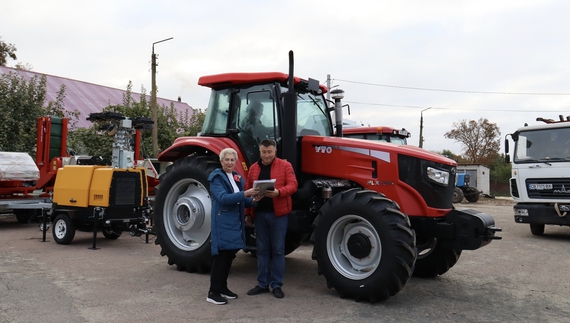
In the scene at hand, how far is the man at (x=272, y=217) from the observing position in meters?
5.30

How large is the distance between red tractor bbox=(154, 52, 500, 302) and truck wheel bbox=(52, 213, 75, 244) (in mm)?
2682

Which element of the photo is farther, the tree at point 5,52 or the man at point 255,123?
the tree at point 5,52

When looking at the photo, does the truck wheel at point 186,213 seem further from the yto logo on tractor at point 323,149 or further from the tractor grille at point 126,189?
the tractor grille at point 126,189

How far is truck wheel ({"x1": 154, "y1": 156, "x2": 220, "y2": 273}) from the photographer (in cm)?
626

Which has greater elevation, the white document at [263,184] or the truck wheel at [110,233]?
the white document at [263,184]

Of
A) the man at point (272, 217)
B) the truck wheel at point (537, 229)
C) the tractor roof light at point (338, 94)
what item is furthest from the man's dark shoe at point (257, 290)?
the truck wheel at point (537, 229)

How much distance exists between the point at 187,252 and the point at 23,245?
3882mm

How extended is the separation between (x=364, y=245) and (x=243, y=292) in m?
1.44

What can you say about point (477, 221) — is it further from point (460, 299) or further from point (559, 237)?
point (559, 237)

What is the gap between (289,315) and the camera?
15.0 ft

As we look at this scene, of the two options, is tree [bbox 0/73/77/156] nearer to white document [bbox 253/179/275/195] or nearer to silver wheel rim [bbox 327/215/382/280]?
white document [bbox 253/179/275/195]

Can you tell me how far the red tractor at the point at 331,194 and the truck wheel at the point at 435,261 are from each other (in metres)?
0.01

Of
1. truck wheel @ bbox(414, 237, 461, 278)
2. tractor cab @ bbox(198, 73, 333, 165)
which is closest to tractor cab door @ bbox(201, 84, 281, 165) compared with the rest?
tractor cab @ bbox(198, 73, 333, 165)

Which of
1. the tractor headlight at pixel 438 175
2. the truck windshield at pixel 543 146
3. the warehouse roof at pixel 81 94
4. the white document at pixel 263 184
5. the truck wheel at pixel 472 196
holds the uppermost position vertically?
the warehouse roof at pixel 81 94
